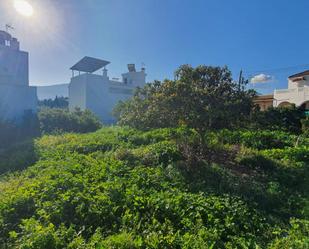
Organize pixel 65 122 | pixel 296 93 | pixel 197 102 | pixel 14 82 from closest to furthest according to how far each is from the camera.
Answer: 1. pixel 197 102
2. pixel 14 82
3. pixel 65 122
4. pixel 296 93

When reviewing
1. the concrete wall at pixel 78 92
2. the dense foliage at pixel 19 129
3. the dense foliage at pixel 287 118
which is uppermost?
the concrete wall at pixel 78 92

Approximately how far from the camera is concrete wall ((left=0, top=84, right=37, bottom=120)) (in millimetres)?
16266

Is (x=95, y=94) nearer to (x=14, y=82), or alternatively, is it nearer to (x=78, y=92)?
(x=78, y=92)

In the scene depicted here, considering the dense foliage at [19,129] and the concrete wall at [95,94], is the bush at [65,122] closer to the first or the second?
the dense foliage at [19,129]

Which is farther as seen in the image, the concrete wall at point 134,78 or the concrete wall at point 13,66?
the concrete wall at point 134,78

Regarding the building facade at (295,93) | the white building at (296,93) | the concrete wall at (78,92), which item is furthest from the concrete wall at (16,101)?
the white building at (296,93)

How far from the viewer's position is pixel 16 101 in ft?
55.8

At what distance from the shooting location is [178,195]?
460 cm

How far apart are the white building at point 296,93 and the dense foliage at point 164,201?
15.7 m

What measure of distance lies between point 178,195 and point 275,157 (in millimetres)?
4703

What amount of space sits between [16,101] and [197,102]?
14.9 metres

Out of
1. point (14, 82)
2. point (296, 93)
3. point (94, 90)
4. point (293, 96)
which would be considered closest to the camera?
point (14, 82)

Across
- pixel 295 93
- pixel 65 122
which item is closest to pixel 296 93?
pixel 295 93

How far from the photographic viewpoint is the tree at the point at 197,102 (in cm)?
656
